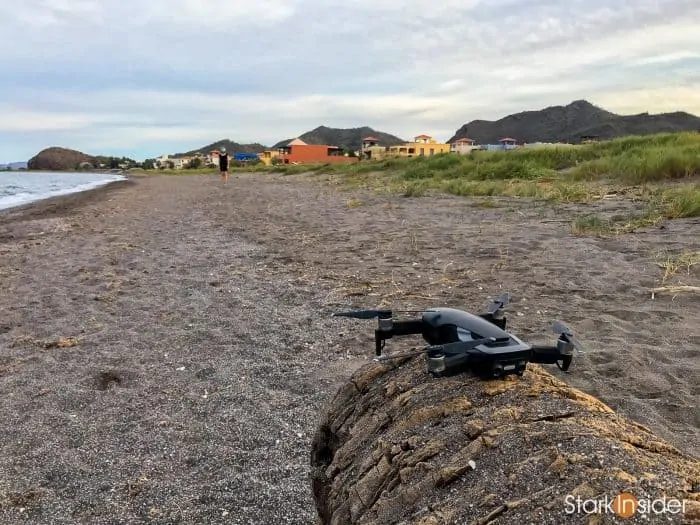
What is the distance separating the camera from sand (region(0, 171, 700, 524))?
118 inches

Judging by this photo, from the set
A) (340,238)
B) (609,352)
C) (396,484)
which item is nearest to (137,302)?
(340,238)

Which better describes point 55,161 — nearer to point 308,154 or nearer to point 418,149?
point 308,154

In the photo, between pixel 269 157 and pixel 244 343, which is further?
pixel 269 157

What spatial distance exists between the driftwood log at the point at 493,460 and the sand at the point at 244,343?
4.75ft

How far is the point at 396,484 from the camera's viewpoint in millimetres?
1306

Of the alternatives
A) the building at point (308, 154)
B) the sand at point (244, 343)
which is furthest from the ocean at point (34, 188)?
the building at point (308, 154)

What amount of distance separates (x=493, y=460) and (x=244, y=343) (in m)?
4.07

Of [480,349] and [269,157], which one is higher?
[480,349]

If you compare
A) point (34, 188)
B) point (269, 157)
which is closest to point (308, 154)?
point (269, 157)

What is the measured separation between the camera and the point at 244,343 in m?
5.01

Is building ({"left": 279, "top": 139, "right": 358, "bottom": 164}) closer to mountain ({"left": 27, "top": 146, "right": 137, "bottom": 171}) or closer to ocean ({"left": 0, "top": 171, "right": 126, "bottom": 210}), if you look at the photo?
ocean ({"left": 0, "top": 171, "right": 126, "bottom": 210})

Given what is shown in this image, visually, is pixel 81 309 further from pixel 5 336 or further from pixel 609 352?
pixel 609 352

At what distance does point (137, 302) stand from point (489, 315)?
5.58 metres

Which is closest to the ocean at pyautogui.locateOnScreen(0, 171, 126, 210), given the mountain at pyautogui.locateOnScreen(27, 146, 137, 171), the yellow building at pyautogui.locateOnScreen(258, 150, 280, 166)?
the yellow building at pyautogui.locateOnScreen(258, 150, 280, 166)
